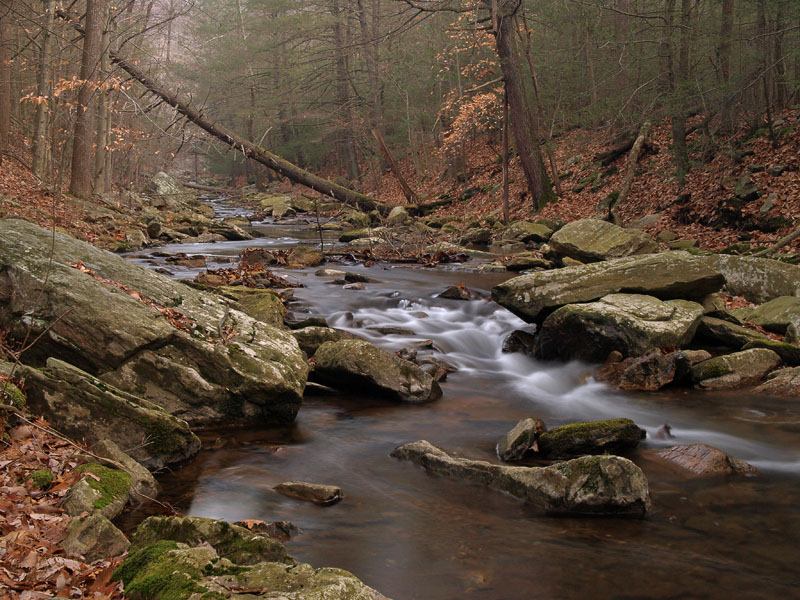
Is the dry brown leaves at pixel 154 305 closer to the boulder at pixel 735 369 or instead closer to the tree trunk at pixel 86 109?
the boulder at pixel 735 369

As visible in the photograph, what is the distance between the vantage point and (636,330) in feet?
25.2

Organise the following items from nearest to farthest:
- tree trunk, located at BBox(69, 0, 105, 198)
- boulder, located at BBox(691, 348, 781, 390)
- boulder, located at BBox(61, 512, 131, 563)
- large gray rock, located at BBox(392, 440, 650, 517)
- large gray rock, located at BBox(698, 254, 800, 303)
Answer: boulder, located at BBox(61, 512, 131, 563)
large gray rock, located at BBox(392, 440, 650, 517)
boulder, located at BBox(691, 348, 781, 390)
large gray rock, located at BBox(698, 254, 800, 303)
tree trunk, located at BBox(69, 0, 105, 198)

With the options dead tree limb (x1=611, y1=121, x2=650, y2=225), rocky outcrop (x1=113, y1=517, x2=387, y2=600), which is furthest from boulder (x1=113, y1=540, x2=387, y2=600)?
dead tree limb (x1=611, y1=121, x2=650, y2=225)

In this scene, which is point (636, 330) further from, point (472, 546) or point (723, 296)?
point (472, 546)

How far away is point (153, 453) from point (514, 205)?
1863 cm

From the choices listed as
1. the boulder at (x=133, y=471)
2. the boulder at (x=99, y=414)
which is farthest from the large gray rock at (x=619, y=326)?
the boulder at (x=133, y=471)

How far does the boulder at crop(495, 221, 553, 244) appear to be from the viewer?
17609 mm

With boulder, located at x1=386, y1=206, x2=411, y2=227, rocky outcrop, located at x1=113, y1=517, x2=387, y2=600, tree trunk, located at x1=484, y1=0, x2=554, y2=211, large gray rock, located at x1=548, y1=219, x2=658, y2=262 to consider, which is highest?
tree trunk, located at x1=484, y1=0, x2=554, y2=211

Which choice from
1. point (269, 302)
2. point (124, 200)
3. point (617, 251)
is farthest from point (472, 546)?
point (124, 200)

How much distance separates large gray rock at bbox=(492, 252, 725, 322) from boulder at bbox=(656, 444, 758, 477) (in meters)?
3.50

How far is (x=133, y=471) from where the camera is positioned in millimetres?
4270

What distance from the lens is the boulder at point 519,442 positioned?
552cm

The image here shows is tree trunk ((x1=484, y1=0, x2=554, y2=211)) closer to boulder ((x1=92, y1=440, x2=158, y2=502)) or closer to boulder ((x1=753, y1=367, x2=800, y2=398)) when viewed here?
boulder ((x1=753, y1=367, x2=800, y2=398))

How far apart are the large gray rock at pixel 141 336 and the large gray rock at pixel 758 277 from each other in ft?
24.3
